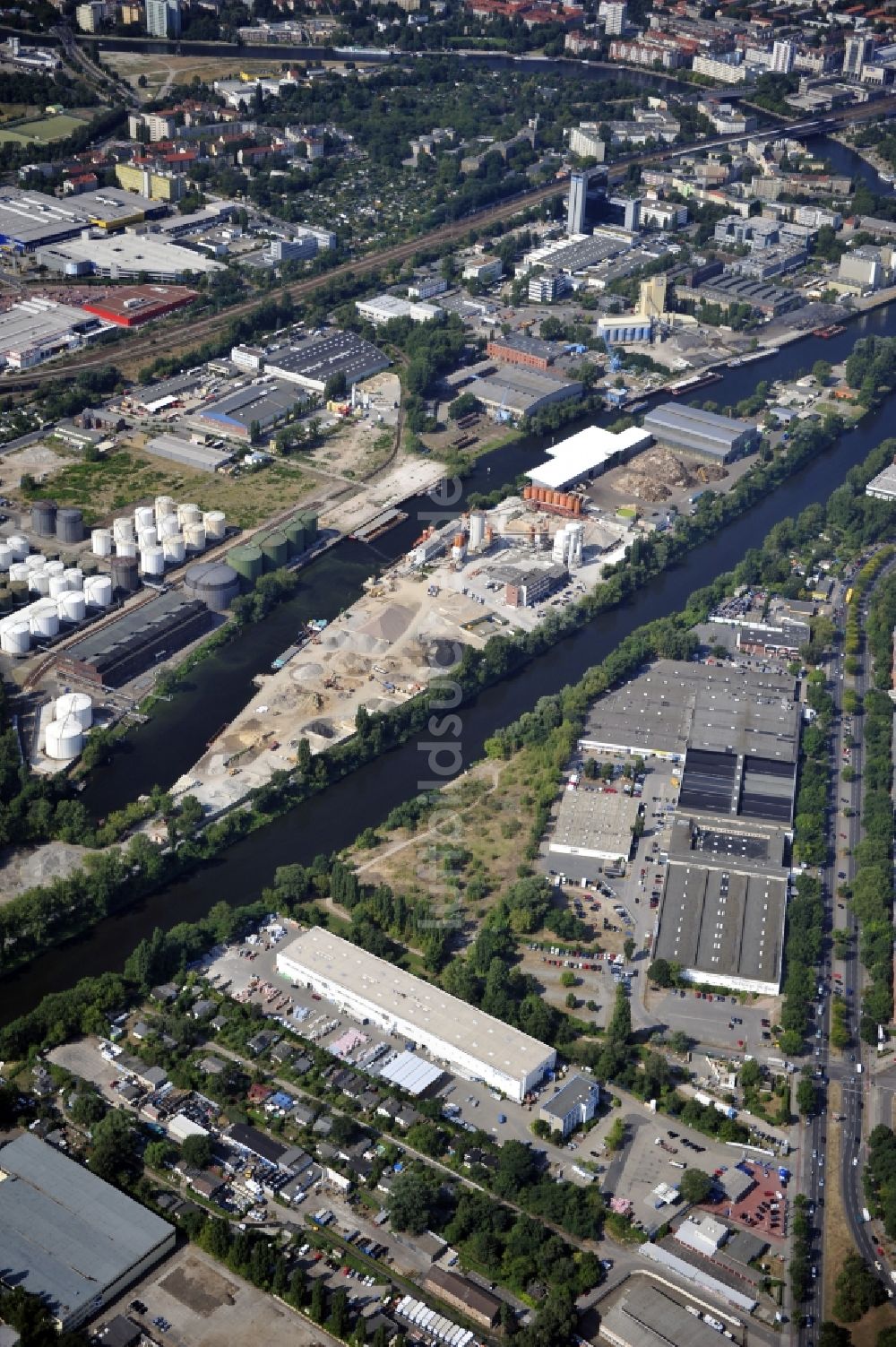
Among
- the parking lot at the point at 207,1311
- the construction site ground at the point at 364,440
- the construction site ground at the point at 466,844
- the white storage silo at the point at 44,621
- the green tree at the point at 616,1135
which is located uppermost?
the construction site ground at the point at 364,440

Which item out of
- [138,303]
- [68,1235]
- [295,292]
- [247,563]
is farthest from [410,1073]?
[295,292]

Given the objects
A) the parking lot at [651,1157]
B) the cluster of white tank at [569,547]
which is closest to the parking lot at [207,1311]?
the parking lot at [651,1157]

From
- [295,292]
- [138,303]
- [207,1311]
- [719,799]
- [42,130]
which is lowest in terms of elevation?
[207,1311]

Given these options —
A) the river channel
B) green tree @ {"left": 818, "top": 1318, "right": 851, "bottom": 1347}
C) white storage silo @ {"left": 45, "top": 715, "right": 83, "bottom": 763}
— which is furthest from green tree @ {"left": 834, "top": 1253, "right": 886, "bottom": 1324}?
white storage silo @ {"left": 45, "top": 715, "right": 83, "bottom": 763}

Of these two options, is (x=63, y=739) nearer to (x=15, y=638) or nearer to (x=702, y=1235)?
(x=15, y=638)

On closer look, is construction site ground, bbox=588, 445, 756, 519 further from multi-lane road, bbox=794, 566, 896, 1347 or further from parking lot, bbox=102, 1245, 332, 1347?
parking lot, bbox=102, 1245, 332, 1347

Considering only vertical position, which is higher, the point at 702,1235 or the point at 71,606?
the point at 71,606

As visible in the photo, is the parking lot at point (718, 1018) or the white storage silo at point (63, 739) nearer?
the parking lot at point (718, 1018)

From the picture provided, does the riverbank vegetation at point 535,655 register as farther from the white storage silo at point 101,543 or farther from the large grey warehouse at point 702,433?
the white storage silo at point 101,543
